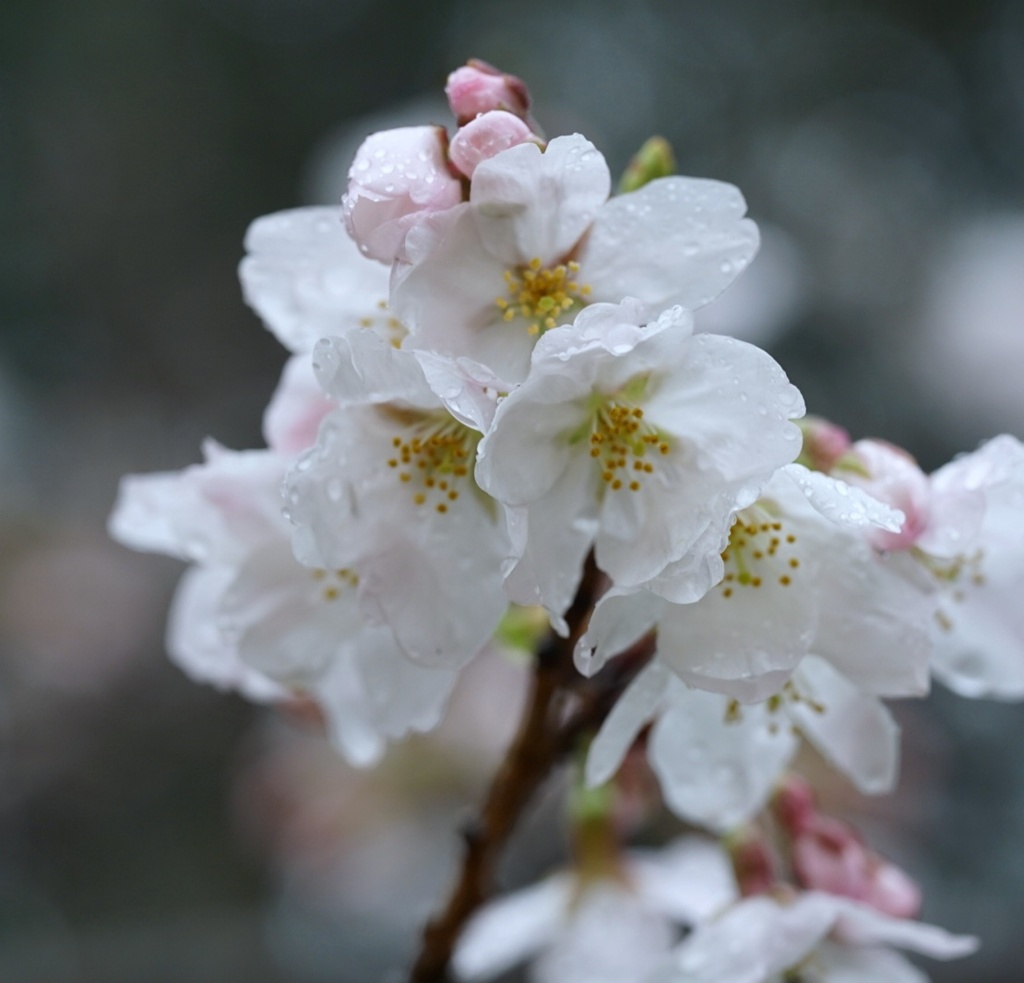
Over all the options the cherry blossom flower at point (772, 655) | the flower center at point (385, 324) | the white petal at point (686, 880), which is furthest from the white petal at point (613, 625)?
the white petal at point (686, 880)

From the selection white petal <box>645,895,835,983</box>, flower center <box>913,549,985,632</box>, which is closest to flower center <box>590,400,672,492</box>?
flower center <box>913,549,985,632</box>

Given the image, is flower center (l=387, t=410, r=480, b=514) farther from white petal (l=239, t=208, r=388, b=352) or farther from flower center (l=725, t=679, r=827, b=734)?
flower center (l=725, t=679, r=827, b=734)

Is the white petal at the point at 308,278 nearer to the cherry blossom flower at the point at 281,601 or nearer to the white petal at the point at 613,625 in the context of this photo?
the cherry blossom flower at the point at 281,601

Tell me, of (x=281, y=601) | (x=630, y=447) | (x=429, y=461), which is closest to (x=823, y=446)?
(x=630, y=447)

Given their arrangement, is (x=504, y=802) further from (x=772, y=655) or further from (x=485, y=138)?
(x=485, y=138)

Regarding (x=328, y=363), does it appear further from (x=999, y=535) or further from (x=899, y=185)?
(x=899, y=185)

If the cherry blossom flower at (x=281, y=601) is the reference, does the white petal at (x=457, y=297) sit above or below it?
above

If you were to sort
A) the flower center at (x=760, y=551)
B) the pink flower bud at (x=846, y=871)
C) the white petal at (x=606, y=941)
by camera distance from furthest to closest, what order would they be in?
1. the white petal at (x=606, y=941)
2. the pink flower bud at (x=846, y=871)
3. the flower center at (x=760, y=551)
